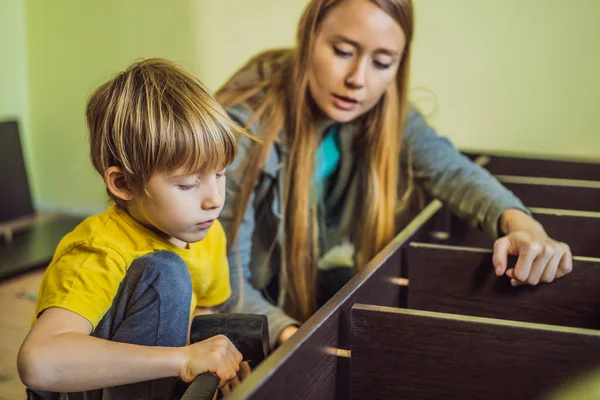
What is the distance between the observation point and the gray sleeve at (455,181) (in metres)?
1.42

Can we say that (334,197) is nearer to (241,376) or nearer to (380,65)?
(380,65)

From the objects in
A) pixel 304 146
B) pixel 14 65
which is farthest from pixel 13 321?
pixel 14 65

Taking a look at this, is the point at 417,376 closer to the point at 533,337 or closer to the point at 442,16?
the point at 533,337

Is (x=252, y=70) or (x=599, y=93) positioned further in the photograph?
(x=599, y=93)

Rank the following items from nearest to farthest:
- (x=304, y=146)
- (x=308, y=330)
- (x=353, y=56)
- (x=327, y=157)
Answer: (x=308, y=330) < (x=353, y=56) < (x=304, y=146) < (x=327, y=157)

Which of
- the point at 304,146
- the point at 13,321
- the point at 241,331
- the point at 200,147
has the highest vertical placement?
the point at 200,147

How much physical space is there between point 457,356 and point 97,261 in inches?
17.8

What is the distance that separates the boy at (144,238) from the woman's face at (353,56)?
0.50 metres

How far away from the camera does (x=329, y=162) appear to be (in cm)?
170

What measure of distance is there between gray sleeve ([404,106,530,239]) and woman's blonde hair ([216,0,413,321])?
65 mm

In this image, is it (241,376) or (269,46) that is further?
(269,46)

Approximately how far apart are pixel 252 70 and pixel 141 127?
0.73 m

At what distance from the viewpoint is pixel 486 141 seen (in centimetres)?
246

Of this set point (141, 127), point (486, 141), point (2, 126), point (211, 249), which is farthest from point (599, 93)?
point (2, 126)
